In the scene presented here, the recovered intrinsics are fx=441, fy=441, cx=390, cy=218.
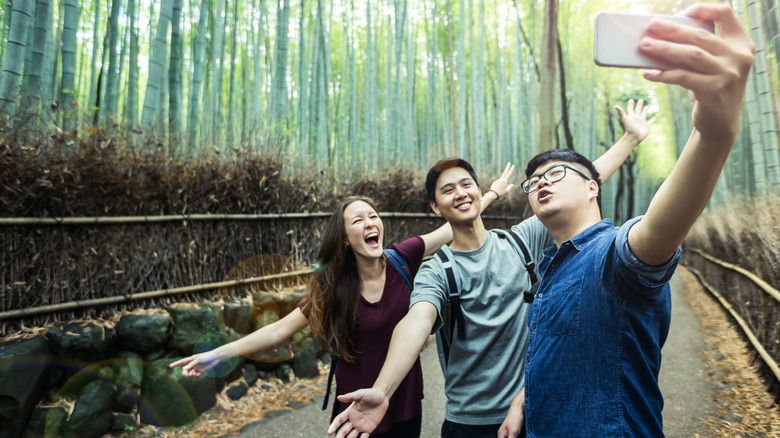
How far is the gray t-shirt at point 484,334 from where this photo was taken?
1.53 m

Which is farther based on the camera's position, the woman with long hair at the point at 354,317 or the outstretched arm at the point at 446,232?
the outstretched arm at the point at 446,232

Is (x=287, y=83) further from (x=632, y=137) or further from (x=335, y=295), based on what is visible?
(x=632, y=137)

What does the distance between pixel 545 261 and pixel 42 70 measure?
→ 13.1ft

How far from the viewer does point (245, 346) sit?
178 centimetres

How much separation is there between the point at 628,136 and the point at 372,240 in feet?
3.91

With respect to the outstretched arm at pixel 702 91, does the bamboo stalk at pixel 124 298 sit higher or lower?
lower

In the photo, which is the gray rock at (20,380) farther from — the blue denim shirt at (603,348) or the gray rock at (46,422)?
the blue denim shirt at (603,348)

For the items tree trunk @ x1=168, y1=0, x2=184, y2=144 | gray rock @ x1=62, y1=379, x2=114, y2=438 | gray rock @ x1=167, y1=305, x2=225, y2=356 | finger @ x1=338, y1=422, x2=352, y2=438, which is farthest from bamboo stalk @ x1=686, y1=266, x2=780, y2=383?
tree trunk @ x1=168, y1=0, x2=184, y2=144

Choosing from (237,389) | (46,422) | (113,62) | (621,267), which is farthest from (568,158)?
(113,62)

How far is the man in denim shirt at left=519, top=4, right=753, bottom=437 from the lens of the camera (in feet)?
2.02

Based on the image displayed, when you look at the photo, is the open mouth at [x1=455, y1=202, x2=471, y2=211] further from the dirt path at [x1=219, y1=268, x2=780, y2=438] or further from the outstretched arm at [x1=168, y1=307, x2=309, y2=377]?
the dirt path at [x1=219, y1=268, x2=780, y2=438]

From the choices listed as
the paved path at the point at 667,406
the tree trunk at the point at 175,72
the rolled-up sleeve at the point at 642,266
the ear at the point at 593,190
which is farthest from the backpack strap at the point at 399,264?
the tree trunk at the point at 175,72

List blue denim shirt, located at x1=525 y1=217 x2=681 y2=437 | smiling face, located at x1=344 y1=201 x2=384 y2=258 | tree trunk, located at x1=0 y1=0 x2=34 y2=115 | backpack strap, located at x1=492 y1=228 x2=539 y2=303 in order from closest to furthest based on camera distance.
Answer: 1. blue denim shirt, located at x1=525 y1=217 x2=681 y2=437
2. backpack strap, located at x1=492 y1=228 x2=539 y2=303
3. smiling face, located at x1=344 y1=201 x2=384 y2=258
4. tree trunk, located at x1=0 y1=0 x2=34 y2=115

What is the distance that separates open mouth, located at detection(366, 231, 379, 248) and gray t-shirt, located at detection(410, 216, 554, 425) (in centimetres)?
42
